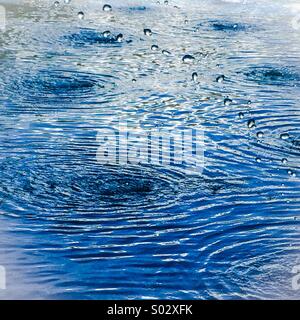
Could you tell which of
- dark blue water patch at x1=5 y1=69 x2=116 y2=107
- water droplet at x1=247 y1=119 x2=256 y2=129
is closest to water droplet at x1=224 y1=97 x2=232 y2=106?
water droplet at x1=247 y1=119 x2=256 y2=129

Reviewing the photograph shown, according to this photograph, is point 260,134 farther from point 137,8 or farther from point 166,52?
point 137,8

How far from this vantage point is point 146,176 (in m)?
4.97

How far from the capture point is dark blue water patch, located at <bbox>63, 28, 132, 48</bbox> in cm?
922

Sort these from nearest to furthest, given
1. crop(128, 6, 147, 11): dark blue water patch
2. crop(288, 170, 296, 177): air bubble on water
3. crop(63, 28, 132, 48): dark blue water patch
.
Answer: crop(288, 170, 296, 177): air bubble on water, crop(63, 28, 132, 48): dark blue water patch, crop(128, 6, 147, 11): dark blue water patch

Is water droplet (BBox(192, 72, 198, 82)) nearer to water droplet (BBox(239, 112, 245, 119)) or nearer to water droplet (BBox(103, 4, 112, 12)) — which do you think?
water droplet (BBox(239, 112, 245, 119))

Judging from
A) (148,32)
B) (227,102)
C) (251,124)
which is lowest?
(251,124)

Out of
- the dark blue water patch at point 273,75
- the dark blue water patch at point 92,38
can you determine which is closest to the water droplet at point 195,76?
the dark blue water patch at point 273,75

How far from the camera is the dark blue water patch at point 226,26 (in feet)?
34.5

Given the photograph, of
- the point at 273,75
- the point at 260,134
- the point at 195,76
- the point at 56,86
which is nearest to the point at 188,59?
the point at 195,76

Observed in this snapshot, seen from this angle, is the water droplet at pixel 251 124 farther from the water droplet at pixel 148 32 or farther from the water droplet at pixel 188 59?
the water droplet at pixel 148 32
